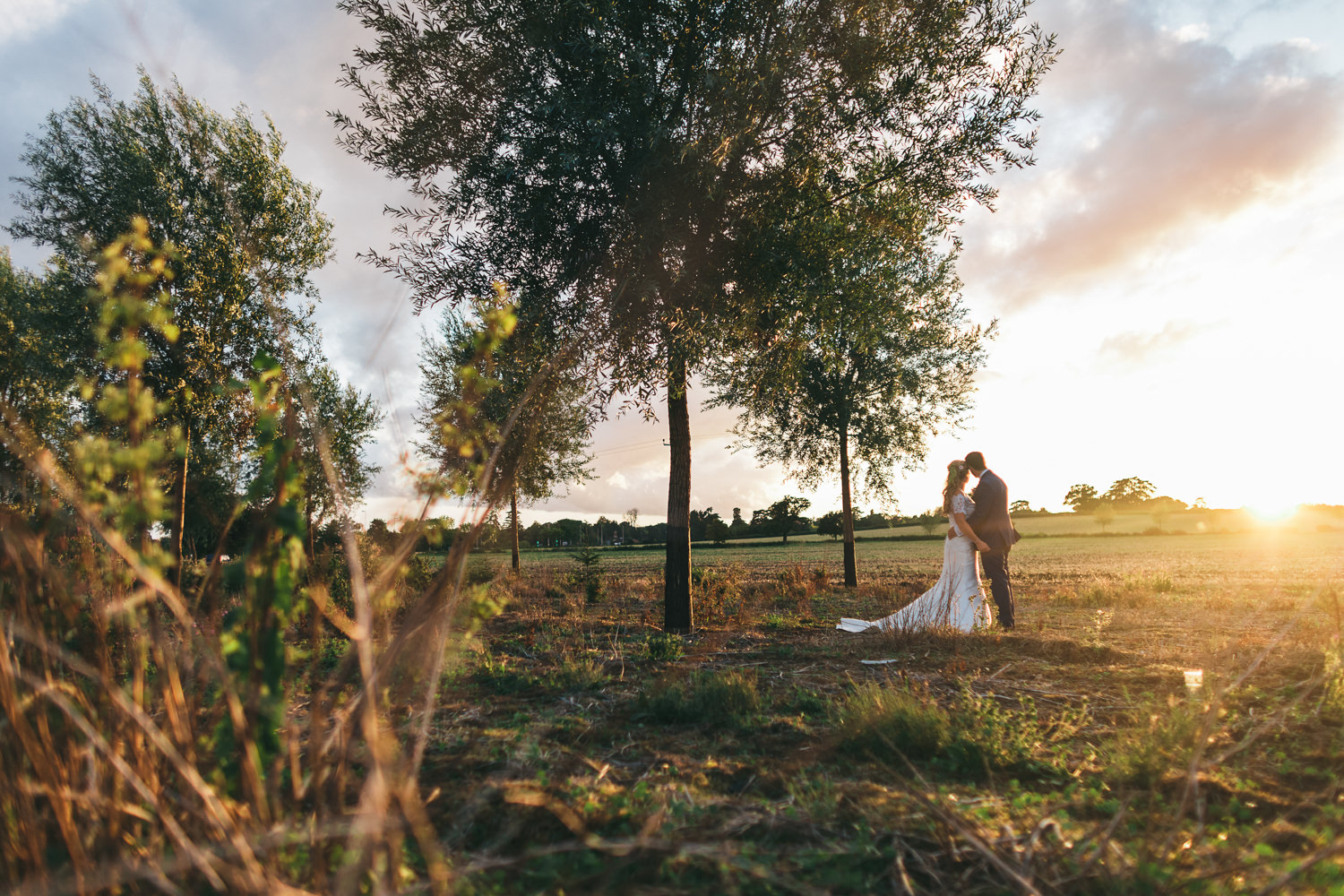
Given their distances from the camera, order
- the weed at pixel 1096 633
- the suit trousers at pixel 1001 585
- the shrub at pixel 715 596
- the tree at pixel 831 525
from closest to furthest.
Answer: the weed at pixel 1096 633 < the suit trousers at pixel 1001 585 < the shrub at pixel 715 596 < the tree at pixel 831 525

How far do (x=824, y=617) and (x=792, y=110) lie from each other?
846 cm

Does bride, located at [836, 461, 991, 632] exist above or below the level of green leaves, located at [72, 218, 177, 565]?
below

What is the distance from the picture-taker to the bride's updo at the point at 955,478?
9797 millimetres

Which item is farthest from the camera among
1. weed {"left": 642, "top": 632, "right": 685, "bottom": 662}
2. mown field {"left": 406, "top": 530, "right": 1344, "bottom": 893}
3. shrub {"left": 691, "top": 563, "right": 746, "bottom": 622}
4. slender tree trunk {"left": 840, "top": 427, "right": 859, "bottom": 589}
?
slender tree trunk {"left": 840, "top": 427, "right": 859, "bottom": 589}

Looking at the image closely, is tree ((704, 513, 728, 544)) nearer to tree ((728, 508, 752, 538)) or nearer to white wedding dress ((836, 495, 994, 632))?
tree ((728, 508, 752, 538))

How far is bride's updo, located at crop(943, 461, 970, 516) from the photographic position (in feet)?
32.1

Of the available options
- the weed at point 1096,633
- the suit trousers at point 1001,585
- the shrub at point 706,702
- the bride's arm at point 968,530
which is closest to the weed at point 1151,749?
the shrub at point 706,702

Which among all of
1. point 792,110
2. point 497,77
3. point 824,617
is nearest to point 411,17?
point 497,77

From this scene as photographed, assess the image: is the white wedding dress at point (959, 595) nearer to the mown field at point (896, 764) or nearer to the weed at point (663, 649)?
the mown field at point (896, 764)

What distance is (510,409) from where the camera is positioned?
10492mm

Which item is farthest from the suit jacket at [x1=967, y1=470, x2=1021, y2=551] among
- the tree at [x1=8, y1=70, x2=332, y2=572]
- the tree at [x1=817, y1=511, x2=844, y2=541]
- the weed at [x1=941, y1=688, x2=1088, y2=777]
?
the tree at [x1=817, y1=511, x2=844, y2=541]

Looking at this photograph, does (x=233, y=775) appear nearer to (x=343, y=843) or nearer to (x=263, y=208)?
(x=343, y=843)

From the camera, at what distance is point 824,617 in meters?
11.3

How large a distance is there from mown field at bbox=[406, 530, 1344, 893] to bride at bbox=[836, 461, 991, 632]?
133 centimetres
